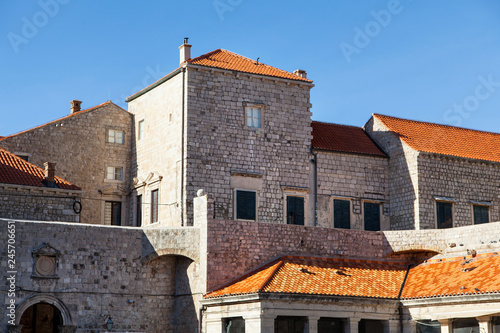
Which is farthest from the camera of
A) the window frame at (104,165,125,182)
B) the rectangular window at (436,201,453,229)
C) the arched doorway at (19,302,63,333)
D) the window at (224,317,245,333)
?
the window frame at (104,165,125,182)

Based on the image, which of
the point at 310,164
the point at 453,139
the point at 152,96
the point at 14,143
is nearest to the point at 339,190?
the point at 310,164

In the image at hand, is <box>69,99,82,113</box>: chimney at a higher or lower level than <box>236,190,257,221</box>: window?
higher

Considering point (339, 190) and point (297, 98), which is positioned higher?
point (297, 98)

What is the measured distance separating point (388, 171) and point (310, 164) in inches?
183

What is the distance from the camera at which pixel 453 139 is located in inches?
1702

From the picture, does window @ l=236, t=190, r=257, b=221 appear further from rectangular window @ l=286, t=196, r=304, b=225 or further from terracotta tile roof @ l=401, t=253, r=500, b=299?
terracotta tile roof @ l=401, t=253, r=500, b=299

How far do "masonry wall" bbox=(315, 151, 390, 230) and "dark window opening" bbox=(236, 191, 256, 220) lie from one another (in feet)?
11.7

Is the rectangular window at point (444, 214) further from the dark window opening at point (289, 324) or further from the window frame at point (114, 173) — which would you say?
the window frame at point (114, 173)

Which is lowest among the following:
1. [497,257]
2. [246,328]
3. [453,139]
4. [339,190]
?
[246,328]

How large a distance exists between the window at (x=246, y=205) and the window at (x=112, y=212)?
7.24 meters

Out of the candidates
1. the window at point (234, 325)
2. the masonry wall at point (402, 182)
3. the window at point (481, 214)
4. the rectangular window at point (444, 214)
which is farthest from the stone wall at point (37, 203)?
the window at point (481, 214)

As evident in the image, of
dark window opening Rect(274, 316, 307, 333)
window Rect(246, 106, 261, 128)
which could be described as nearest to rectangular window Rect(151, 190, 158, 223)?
window Rect(246, 106, 261, 128)

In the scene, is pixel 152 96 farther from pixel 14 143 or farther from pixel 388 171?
pixel 388 171

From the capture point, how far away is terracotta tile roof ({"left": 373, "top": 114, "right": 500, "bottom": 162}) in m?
41.4
